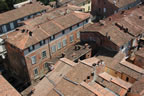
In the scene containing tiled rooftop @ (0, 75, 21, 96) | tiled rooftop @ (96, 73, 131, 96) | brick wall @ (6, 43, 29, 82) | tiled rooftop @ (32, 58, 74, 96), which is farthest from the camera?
brick wall @ (6, 43, 29, 82)

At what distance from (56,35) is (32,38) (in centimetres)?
796

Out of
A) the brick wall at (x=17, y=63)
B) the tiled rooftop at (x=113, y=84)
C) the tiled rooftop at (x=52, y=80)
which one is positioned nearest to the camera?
the tiled rooftop at (x=113, y=84)

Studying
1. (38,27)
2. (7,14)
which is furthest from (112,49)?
(7,14)

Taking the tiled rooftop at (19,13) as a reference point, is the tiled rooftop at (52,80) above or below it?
below

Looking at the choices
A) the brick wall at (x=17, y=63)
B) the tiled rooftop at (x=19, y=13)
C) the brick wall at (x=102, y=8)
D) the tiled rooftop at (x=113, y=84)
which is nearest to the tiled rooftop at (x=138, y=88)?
the tiled rooftop at (x=113, y=84)

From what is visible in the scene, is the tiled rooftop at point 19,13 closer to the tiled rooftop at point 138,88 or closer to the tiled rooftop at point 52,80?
the tiled rooftop at point 52,80

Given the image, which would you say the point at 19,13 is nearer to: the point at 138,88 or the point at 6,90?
the point at 6,90

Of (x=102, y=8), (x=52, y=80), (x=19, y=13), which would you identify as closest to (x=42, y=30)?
(x=52, y=80)

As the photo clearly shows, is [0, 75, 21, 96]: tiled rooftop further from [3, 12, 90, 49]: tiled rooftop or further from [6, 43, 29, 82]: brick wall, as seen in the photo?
[6, 43, 29, 82]: brick wall

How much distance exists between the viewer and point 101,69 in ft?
A: 159

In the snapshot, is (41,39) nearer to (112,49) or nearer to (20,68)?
(20,68)

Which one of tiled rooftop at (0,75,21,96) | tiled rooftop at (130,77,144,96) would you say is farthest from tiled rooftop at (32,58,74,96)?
tiled rooftop at (130,77,144,96)

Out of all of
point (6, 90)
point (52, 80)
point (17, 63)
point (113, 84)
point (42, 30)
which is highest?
point (42, 30)

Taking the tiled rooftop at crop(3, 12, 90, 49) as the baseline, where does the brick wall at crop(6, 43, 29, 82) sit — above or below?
below
